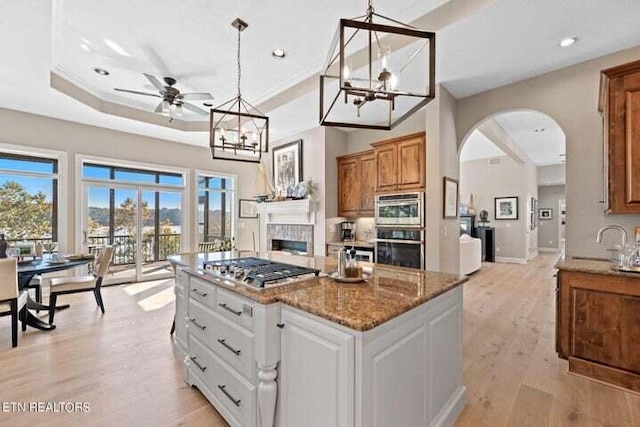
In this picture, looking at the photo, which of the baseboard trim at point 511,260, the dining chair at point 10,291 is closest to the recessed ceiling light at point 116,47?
the dining chair at point 10,291

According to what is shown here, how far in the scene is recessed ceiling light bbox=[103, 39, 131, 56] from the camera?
3.37 metres

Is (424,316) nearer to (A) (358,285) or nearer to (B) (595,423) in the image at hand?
(A) (358,285)

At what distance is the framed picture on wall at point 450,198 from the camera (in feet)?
13.1

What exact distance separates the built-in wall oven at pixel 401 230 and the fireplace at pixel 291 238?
1783 millimetres

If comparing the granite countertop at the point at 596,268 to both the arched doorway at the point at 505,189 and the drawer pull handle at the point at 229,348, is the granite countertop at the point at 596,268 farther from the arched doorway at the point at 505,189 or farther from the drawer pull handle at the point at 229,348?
the arched doorway at the point at 505,189

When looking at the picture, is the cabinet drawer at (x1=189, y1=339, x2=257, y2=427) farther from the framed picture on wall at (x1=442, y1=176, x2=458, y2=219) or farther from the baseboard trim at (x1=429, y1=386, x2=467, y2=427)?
the framed picture on wall at (x1=442, y1=176, x2=458, y2=219)

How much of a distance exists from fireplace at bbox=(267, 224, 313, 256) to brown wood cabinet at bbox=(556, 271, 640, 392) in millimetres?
4192

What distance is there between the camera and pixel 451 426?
1.86m

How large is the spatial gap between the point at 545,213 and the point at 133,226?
45.1 ft

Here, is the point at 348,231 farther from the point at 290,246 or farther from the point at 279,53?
the point at 279,53

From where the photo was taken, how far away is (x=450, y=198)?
418 cm

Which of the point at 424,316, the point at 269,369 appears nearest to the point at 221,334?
the point at 269,369

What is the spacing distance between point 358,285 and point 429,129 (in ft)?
9.62

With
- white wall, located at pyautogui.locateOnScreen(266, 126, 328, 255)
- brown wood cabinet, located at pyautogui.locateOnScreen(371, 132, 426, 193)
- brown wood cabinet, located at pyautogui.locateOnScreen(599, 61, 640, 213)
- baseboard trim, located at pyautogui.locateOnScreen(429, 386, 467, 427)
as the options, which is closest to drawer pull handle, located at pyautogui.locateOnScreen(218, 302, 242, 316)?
baseboard trim, located at pyautogui.locateOnScreen(429, 386, 467, 427)
